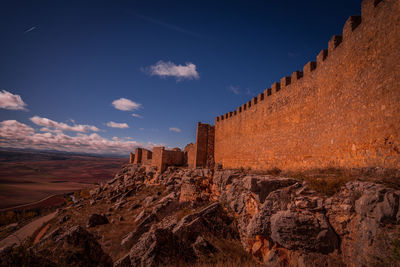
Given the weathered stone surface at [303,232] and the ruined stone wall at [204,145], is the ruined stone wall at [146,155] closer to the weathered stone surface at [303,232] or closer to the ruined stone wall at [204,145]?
the ruined stone wall at [204,145]

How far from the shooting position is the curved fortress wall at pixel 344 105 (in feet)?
17.5

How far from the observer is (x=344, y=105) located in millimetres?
7141

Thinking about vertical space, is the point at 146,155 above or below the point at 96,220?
above

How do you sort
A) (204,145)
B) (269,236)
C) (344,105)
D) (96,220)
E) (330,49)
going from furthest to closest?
(204,145) < (96,220) < (330,49) < (344,105) < (269,236)

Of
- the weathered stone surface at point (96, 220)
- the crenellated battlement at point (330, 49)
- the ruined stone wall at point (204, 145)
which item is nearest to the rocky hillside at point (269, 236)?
the crenellated battlement at point (330, 49)

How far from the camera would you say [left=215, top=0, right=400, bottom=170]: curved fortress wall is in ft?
17.5

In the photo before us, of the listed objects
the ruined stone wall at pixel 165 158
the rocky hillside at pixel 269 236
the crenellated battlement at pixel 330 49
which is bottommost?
the rocky hillside at pixel 269 236

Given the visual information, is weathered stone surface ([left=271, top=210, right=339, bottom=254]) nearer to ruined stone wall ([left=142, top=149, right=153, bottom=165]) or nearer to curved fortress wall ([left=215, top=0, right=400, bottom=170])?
curved fortress wall ([left=215, top=0, right=400, bottom=170])

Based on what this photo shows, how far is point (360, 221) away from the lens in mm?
4148

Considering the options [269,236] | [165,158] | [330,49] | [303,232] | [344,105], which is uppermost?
[330,49]

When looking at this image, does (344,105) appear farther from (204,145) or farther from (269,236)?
(204,145)

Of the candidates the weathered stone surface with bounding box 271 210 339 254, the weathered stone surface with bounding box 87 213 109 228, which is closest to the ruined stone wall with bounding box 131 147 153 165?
the weathered stone surface with bounding box 87 213 109 228

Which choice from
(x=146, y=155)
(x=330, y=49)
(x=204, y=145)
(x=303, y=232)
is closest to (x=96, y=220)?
(x=204, y=145)

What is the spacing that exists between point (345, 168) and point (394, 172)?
6.28 feet
